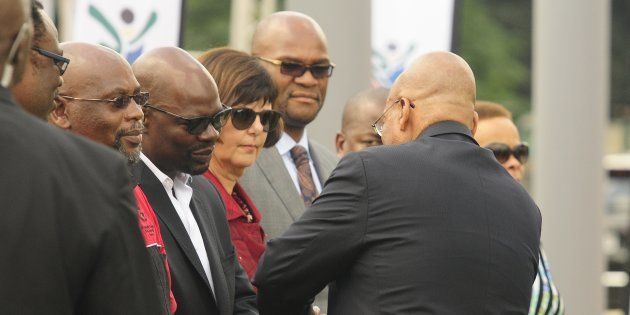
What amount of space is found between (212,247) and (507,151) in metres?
3.09

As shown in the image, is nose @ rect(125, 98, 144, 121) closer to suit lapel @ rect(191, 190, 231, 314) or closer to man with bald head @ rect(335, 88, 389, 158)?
suit lapel @ rect(191, 190, 231, 314)

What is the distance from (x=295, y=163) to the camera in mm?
6922

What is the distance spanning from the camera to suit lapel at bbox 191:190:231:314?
5.09m

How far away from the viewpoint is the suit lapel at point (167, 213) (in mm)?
4988

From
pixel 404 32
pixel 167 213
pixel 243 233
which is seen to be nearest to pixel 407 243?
pixel 167 213

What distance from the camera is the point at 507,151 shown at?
7.89m

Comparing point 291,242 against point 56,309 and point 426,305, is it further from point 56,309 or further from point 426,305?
point 56,309

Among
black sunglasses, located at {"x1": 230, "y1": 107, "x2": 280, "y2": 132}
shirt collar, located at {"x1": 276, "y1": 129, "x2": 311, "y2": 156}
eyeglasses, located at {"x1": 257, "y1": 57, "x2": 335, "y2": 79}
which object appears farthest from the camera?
eyeglasses, located at {"x1": 257, "y1": 57, "x2": 335, "y2": 79}

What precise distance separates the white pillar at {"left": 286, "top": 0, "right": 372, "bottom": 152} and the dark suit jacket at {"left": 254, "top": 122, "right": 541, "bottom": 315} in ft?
11.8

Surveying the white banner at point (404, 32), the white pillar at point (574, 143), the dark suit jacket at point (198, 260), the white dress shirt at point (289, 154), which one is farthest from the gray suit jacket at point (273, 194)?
the white pillar at point (574, 143)

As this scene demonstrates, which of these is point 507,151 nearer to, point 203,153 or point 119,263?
point 203,153

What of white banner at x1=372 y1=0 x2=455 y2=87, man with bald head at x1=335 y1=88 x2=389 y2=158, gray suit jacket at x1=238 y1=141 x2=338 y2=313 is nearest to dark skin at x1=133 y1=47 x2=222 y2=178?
gray suit jacket at x1=238 y1=141 x2=338 y2=313

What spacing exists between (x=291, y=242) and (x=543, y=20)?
702 centimetres

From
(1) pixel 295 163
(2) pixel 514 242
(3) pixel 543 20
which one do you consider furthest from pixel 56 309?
(3) pixel 543 20
